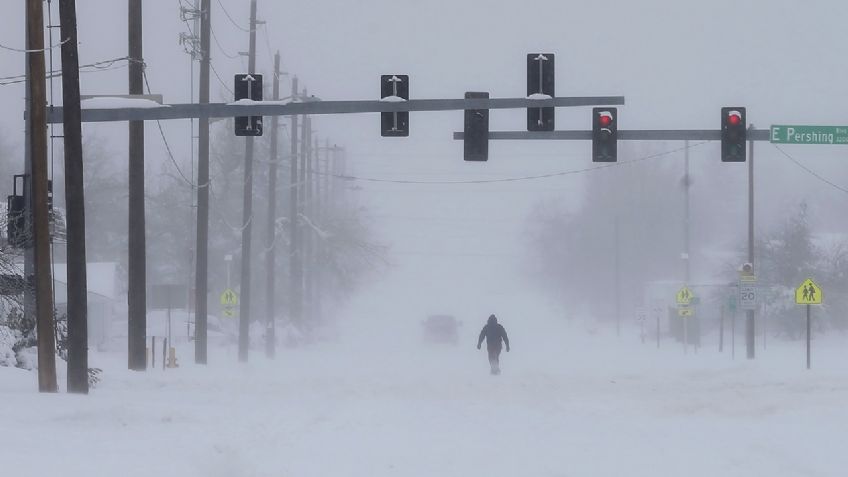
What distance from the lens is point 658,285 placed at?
7200cm

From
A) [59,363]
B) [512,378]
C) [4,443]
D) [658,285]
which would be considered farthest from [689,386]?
[658,285]

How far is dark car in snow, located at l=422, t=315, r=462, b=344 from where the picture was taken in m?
62.5

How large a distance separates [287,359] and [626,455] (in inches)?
1278

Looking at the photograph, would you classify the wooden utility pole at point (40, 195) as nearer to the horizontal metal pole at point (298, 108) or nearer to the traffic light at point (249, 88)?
the horizontal metal pole at point (298, 108)

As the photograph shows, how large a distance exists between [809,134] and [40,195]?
14.9m

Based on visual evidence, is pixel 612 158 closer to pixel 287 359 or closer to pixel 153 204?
pixel 287 359

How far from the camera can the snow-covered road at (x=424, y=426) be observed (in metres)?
14.9

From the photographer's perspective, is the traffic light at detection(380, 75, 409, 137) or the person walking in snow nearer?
the traffic light at detection(380, 75, 409, 137)

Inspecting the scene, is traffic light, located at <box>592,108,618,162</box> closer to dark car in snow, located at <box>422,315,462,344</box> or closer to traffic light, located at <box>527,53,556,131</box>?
traffic light, located at <box>527,53,556,131</box>

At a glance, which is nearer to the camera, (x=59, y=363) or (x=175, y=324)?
(x=59, y=363)

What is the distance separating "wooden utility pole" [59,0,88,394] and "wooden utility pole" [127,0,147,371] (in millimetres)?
7798

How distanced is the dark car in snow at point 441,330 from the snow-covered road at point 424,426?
97.9 feet

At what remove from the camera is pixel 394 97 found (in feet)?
69.7

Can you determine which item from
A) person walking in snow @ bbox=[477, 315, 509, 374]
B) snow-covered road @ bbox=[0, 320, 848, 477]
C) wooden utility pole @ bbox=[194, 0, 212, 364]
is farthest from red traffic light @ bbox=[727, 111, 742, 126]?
wooden utility pole @ bbox=[194, 0, 212, 364]
